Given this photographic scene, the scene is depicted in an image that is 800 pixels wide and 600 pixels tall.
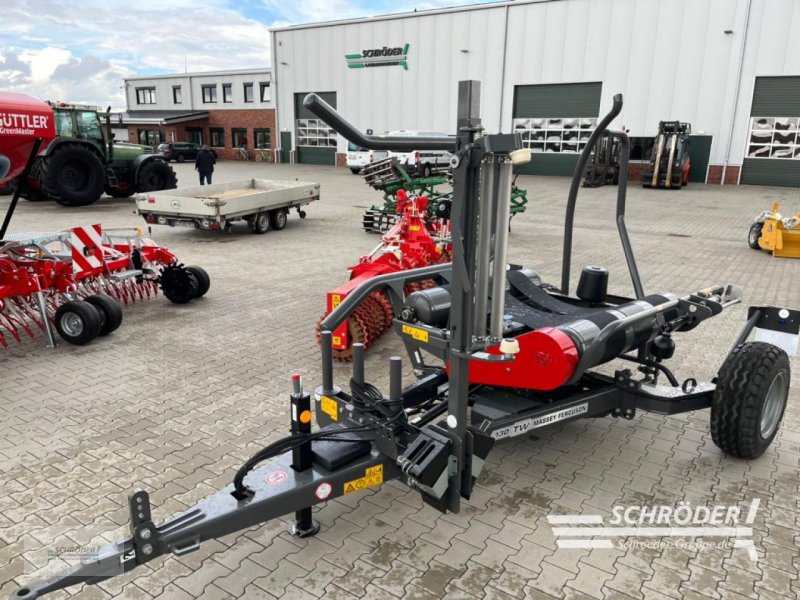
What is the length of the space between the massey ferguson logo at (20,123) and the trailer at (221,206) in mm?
6233

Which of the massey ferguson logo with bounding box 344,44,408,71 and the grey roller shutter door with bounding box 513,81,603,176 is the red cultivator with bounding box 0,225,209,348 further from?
the massey ferguson logo with bounding box 344,44,408,71

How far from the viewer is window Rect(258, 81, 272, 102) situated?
118ft

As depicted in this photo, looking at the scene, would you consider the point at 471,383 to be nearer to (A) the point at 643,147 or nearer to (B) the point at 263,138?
(A) the point at 643,147

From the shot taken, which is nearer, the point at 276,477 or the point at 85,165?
the point at 276,477

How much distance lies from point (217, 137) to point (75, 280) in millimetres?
34718

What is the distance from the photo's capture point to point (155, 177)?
1697 centimetres

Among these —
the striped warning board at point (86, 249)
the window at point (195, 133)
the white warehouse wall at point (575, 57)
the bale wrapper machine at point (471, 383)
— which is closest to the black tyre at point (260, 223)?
the striped warning board at point (86, 249)

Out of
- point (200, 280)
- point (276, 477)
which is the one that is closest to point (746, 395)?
point (276, 477)

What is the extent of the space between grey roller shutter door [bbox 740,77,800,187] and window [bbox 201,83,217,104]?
2995cm

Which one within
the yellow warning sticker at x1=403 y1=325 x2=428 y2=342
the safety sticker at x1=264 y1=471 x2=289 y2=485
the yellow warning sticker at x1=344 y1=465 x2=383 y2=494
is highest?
the yellow warning sticker at x1=403 y1=325 x2=428 y2=342

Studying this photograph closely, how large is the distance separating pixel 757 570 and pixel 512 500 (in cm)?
125

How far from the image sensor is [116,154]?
16.7 meters

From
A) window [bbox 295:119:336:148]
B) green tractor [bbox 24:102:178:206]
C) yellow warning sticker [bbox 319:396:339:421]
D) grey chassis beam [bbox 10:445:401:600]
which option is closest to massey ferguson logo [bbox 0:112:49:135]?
yellow warning sticker [bbox 319:396:339:421]

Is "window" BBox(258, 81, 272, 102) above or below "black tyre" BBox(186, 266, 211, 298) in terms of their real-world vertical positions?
above
